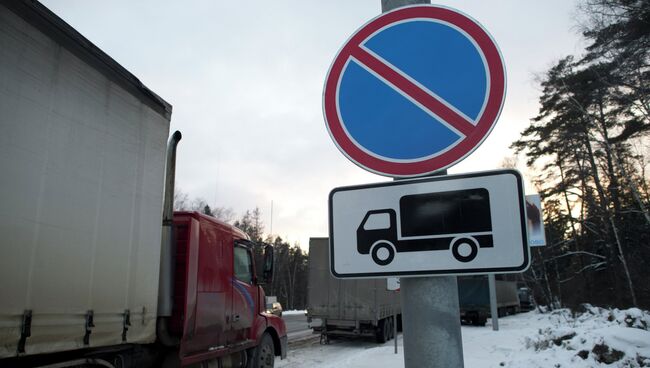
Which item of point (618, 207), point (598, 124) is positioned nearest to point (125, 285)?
point (598, 124)

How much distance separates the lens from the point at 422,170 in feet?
5.90

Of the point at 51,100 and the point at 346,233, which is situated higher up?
the point at 51,100

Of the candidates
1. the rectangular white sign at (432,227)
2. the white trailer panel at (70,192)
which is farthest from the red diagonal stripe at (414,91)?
the white trailer panel at (70,192)

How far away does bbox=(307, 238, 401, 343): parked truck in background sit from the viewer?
16.3 metres

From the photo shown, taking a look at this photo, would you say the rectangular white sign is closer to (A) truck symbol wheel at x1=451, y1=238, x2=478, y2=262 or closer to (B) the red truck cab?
(A) truck symbol wheel at x1=451, y1=238, x2=478, y2=262

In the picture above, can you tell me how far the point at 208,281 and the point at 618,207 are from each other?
29.1 m

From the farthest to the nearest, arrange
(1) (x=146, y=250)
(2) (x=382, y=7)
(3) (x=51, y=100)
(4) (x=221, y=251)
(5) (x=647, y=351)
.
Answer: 1. (5) (x=647, y=351)
2. (4) (x=221, y=251)
3. (1) (x=146, y=250)
4. (3) (x=51, y=100)
5. (2) (x=382, y=7)

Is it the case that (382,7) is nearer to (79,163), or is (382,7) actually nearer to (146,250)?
(79,163)

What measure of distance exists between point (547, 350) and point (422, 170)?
10.1 m

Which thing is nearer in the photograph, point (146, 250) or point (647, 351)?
point (146, 250)

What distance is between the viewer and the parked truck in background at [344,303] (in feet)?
Result: 53.6

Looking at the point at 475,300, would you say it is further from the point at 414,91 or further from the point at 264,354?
the point at 414,91

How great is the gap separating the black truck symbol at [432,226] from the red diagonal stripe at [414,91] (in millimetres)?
313

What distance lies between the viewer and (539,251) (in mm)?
38062
